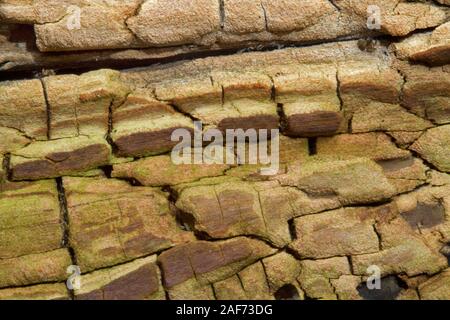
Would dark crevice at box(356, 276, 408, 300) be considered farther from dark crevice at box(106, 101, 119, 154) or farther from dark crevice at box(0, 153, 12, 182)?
dark crevice at box(0, 153, 12, 182)

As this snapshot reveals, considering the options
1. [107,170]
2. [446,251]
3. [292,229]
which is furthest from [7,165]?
[446,251]

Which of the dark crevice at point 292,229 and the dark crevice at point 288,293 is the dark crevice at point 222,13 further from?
the dark crevice at point 288,293

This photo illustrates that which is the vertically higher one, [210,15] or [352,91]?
[210,15]

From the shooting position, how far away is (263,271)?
8.99 feet

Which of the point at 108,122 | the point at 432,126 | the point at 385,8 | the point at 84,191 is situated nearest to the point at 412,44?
the point at 385,8

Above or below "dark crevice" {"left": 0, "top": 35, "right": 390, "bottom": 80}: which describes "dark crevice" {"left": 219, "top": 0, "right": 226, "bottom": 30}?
above

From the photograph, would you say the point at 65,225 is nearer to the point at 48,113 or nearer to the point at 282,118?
the point at 48,113

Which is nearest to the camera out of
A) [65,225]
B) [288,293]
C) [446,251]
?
[65,225]

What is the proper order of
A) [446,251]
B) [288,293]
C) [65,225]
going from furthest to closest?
[446,251] < [288,293] < [65,225]

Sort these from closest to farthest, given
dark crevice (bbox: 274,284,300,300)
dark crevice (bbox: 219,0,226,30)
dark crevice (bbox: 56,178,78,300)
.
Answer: dark crevice (bbox: 56,178,78,300)
dark crevice (bbox: 274,284,300,300)
dark crevice (bbox: 219,0,226,30)

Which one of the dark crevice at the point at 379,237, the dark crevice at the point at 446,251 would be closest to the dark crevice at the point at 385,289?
the dark crevice at the point at 379,237

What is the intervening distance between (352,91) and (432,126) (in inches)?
18.0

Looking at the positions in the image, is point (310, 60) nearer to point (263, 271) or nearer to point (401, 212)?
point (401, 212)

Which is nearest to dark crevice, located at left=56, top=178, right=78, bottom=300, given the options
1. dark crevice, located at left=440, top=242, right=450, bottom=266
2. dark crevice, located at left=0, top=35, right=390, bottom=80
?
dark crevice, located at left=0, top=35, right=390, bottom=80
